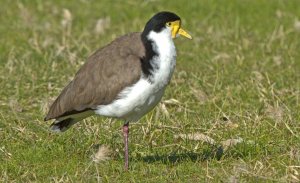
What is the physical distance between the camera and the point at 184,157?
8203mm

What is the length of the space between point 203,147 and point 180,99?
1.78 meters

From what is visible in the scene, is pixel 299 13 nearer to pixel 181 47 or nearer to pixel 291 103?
pixel 181 47

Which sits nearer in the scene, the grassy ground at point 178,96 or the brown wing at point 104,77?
Result: the brown wing at point 104,77

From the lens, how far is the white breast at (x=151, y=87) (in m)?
7.41

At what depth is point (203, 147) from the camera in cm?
857

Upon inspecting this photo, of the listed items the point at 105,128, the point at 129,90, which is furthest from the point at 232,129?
the point at 129,90

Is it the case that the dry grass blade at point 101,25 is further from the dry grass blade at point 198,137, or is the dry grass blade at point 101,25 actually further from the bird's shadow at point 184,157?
the bird's shadow at point 184,157

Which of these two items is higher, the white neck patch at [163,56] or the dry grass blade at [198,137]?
the white neck patch at [163,56]

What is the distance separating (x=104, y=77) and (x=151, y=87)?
0.52 m

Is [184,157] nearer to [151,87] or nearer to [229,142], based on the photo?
[229,142]

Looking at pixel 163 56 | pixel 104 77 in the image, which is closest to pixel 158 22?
pixel 163 56

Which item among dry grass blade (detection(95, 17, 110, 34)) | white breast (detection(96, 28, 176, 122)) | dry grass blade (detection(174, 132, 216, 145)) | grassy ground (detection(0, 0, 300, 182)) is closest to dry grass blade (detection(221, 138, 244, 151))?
grassy ground (detection(0, 0, 300, 182))

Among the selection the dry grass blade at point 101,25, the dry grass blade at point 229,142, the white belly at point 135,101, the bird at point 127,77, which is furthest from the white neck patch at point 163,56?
the dry grass blade at point 101,25

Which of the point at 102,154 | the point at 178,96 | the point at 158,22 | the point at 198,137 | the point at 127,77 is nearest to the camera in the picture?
the point at 127,77
